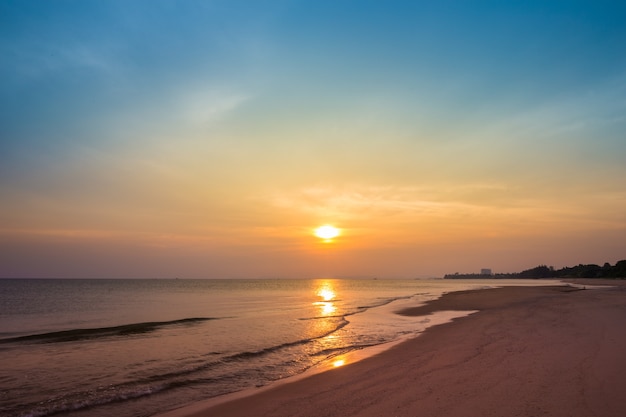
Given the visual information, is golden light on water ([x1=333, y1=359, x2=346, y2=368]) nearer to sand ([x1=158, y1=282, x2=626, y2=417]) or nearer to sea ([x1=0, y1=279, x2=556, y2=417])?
sea ([x1=0, y1=279, x2=556, y2=417])

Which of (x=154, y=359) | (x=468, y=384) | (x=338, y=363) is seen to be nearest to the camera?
(x=468, y=384)

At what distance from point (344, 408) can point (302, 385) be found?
309cm

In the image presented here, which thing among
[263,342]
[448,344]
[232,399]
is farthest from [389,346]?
[232,399]

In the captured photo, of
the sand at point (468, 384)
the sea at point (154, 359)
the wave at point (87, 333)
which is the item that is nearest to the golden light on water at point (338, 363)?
the sea at point (154, 359)

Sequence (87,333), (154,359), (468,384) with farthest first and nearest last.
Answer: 1. (87,333)
2. (154,359)
3. (468,384)

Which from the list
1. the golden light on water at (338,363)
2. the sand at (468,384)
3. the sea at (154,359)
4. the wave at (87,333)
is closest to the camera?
the sand at (468,384)

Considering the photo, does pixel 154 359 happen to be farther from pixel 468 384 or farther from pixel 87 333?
pixel 468 384

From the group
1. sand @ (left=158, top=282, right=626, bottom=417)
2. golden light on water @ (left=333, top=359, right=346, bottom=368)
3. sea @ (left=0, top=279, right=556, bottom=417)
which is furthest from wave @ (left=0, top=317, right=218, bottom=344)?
sand @ (left=158, top=282, right=626, bottom=417)

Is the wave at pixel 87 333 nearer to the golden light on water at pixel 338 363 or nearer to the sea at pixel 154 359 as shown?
the sea at pixel 154 359

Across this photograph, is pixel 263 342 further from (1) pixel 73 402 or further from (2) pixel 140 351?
(1) pixel 73 402

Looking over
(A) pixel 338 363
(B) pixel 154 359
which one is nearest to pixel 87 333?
(B) pixel 154 359

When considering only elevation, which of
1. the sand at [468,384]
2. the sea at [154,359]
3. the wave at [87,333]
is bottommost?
the wave at [87,333]

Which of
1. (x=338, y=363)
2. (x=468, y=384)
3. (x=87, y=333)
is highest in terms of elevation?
(x=468, y=384)

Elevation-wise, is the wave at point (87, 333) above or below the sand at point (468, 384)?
below
